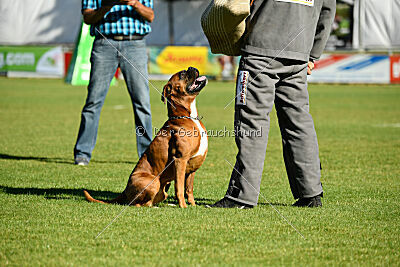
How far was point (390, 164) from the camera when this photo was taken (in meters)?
7.37

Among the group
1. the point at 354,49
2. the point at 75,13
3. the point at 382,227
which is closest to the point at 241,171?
the point at 382,227

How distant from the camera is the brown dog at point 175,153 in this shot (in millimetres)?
4668

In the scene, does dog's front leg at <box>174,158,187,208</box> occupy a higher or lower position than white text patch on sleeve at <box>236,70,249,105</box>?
lower

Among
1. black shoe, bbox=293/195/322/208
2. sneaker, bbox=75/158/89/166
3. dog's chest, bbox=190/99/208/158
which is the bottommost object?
sneaker, bbox=75/158/89/166

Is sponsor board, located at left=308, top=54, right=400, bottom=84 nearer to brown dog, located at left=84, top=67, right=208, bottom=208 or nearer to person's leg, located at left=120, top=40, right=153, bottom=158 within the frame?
person's leg, located at left=120, top=40, right=153, bottom=158

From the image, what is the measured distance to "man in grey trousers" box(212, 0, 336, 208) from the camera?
4621mm

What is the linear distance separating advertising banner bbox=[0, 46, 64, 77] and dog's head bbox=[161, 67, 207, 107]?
76.4ft

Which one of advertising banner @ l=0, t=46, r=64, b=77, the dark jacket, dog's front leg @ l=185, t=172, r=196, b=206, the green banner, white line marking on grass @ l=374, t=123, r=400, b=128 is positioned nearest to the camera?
the dark jacket

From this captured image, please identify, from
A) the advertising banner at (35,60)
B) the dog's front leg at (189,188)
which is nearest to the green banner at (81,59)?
the advertising banner at (35,60)

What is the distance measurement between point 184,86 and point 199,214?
3.58 ft

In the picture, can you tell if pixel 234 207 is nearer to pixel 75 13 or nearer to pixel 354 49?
pixel 354 49

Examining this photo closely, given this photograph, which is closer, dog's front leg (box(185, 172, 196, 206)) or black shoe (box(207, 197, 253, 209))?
black shoe (box(207, 197, 253, 209))

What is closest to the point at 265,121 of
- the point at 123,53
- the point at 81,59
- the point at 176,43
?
the point at 123,53

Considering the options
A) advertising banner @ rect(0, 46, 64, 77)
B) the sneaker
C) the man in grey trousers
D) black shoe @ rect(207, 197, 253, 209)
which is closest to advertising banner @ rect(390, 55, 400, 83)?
advertising banner @ rect(0, 46, 64, 77)
